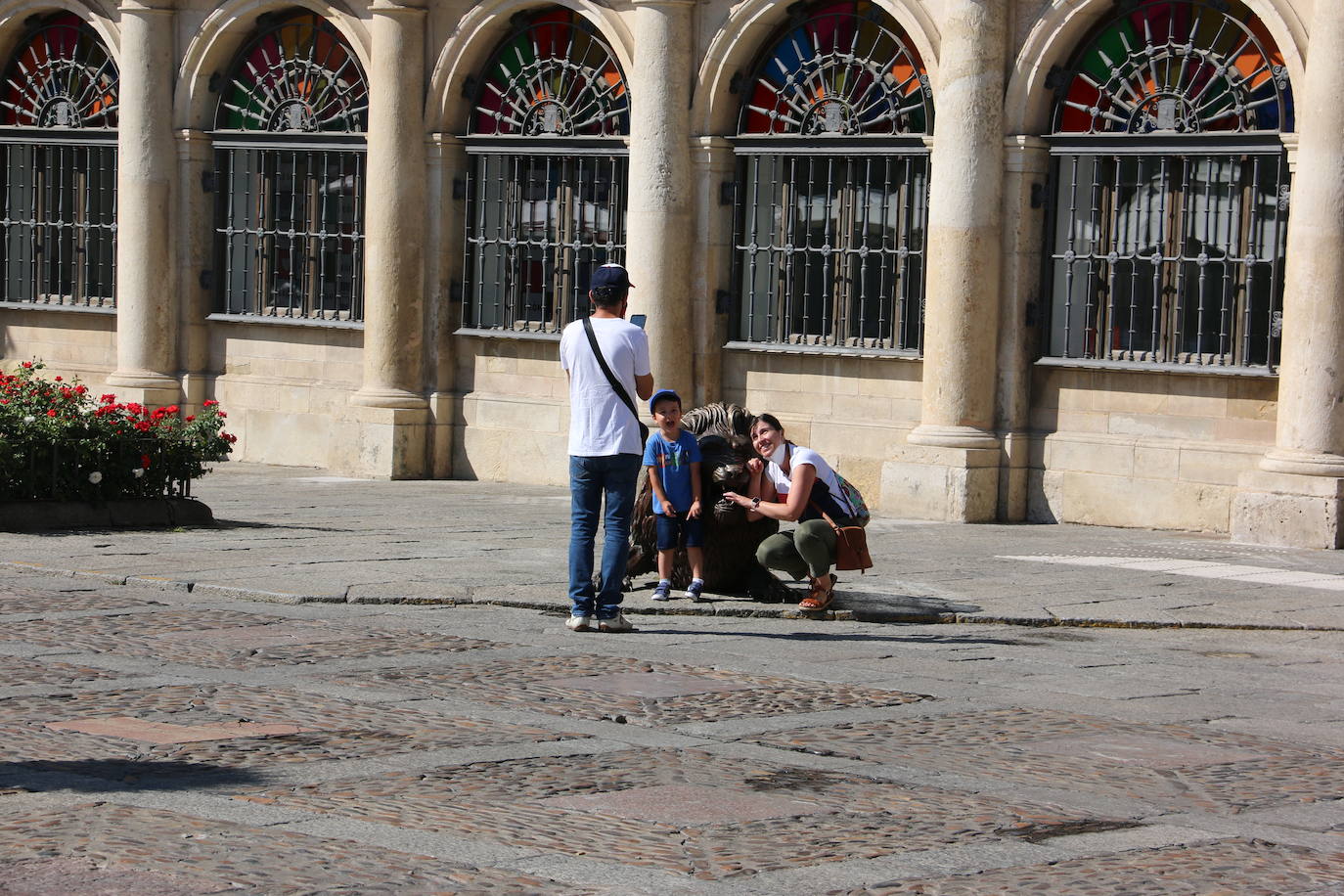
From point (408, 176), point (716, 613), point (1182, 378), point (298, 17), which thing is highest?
point (298, 17)

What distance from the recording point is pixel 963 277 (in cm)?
1620

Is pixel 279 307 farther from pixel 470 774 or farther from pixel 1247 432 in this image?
pixel 470 774

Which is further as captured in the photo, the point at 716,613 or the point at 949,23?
the point at 949,23

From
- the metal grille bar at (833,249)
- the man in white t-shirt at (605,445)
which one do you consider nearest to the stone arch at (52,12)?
the metal grille bar at (833,249)

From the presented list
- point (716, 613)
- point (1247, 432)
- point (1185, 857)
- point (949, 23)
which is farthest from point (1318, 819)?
point (949, 23)

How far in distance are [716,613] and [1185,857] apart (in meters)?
5.21

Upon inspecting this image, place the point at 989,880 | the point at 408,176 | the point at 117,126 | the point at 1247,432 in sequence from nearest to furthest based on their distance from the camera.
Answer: the point at 989,880 < the point at 1247,432 < the point at 408,176 < the point at 117,126

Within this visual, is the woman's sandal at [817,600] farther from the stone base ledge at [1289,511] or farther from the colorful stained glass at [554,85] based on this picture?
the colorful stained glass at [554,85]

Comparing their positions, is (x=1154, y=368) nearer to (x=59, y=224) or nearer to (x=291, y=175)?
(x=291, y=175)

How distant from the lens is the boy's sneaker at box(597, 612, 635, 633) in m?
10.2

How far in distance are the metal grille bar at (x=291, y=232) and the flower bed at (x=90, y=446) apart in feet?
18.5

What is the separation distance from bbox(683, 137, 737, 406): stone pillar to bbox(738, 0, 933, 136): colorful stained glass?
1.36 feet

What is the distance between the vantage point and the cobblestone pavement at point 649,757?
18.2 ft

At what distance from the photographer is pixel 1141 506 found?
15.8 metres
